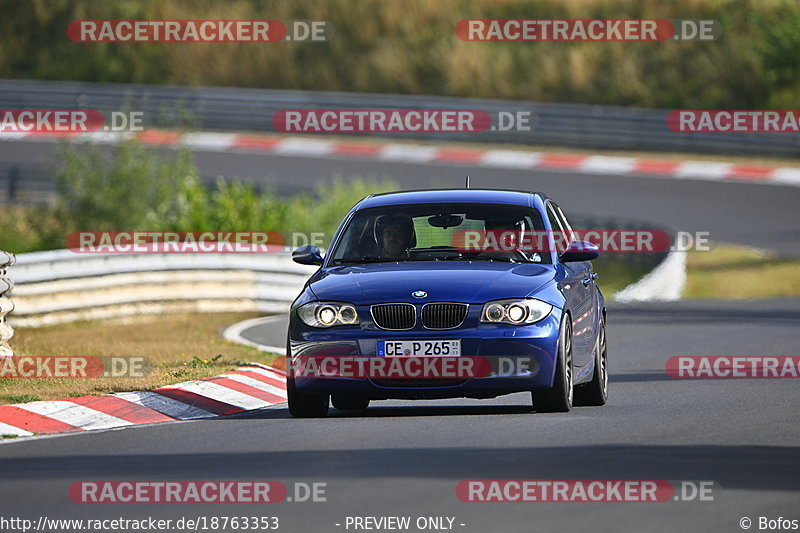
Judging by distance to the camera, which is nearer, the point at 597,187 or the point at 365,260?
the point at 365,260

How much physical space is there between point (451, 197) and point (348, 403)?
1.65 meters

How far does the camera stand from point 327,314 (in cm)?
1088

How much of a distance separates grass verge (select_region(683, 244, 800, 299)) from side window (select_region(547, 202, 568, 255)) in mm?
13987

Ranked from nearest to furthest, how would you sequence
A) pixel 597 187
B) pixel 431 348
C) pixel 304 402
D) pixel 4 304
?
1. pixel 431 348
2. pixel 304 402
3. pixel 4 304
4. pixel 597 187

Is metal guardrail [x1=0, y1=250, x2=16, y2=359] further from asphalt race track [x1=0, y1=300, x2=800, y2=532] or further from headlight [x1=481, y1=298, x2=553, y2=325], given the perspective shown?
headlight [x1=481, y1=298, x2=553, y2=325]

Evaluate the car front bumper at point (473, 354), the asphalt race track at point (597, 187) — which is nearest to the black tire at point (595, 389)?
the car front bumper at point (473, 354)

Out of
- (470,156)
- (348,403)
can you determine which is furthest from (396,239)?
(470,156)

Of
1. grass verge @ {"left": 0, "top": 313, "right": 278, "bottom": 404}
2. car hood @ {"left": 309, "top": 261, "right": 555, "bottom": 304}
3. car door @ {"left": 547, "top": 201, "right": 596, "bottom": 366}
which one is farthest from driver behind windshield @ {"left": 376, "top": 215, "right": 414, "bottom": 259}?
grass verge @ {"left": 0, "top": 313, "right": 278, "bottom": 404}

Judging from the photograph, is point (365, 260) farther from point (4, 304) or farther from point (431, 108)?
point (431, 108)

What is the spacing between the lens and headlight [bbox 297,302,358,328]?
10781mm

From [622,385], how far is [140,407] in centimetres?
444

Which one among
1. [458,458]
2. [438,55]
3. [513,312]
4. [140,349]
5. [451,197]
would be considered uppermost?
[438,55]

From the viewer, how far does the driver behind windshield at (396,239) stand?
38.6 feet

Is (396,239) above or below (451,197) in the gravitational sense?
below
